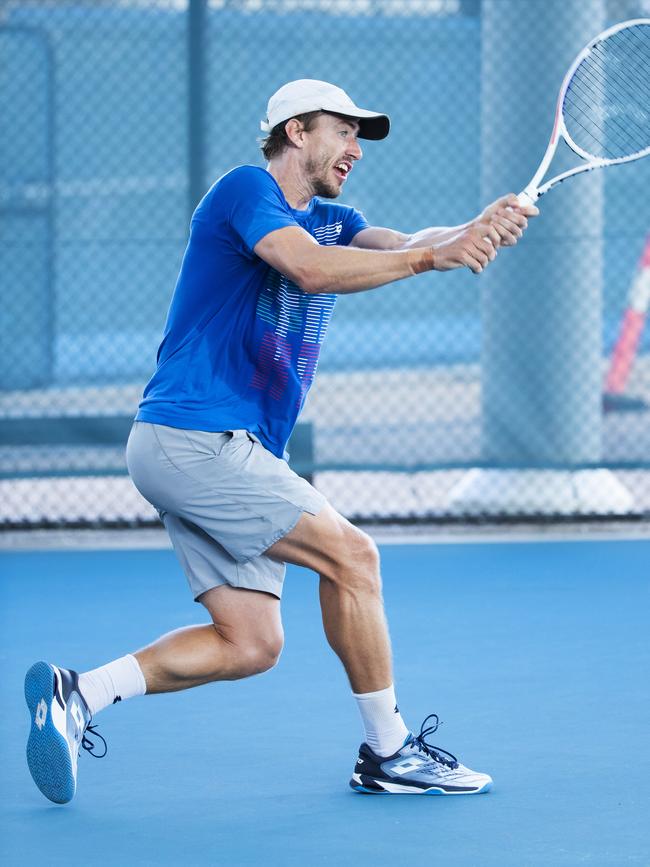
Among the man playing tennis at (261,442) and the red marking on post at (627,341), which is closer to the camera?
the man playing tennis at (261,442)

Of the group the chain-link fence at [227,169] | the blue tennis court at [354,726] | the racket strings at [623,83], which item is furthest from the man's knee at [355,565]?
the chain-link fence at [227,169]

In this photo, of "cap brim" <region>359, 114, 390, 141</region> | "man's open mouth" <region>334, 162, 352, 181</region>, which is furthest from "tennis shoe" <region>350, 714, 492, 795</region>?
"cap brim" <region>359, 114, 390, 141</region>

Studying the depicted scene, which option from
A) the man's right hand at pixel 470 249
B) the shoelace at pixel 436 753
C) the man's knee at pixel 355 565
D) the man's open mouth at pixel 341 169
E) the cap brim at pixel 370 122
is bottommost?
the shoelace at pixel 436 753

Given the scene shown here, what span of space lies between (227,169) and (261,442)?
3.25 meters

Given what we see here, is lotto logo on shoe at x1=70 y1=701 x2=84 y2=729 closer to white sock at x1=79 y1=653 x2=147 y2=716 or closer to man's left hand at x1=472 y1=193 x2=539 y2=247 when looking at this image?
white sock at x1=79 y1=653 x2=147 y2=716

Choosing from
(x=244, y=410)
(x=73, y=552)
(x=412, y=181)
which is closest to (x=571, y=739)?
→ (x=244, y=410)

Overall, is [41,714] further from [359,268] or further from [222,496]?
[359,268]

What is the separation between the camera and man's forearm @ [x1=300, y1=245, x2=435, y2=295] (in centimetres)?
Answer: 327

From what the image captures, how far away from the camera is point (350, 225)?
147 inches

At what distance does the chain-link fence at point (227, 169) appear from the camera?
649cm

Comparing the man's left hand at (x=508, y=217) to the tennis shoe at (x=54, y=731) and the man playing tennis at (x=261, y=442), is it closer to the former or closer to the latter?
the man playing tennis at (x=261, y=442)

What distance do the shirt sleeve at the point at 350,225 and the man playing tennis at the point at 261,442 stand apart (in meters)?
0.21

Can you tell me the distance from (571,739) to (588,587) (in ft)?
5.47

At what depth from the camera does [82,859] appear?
9.88 feet
